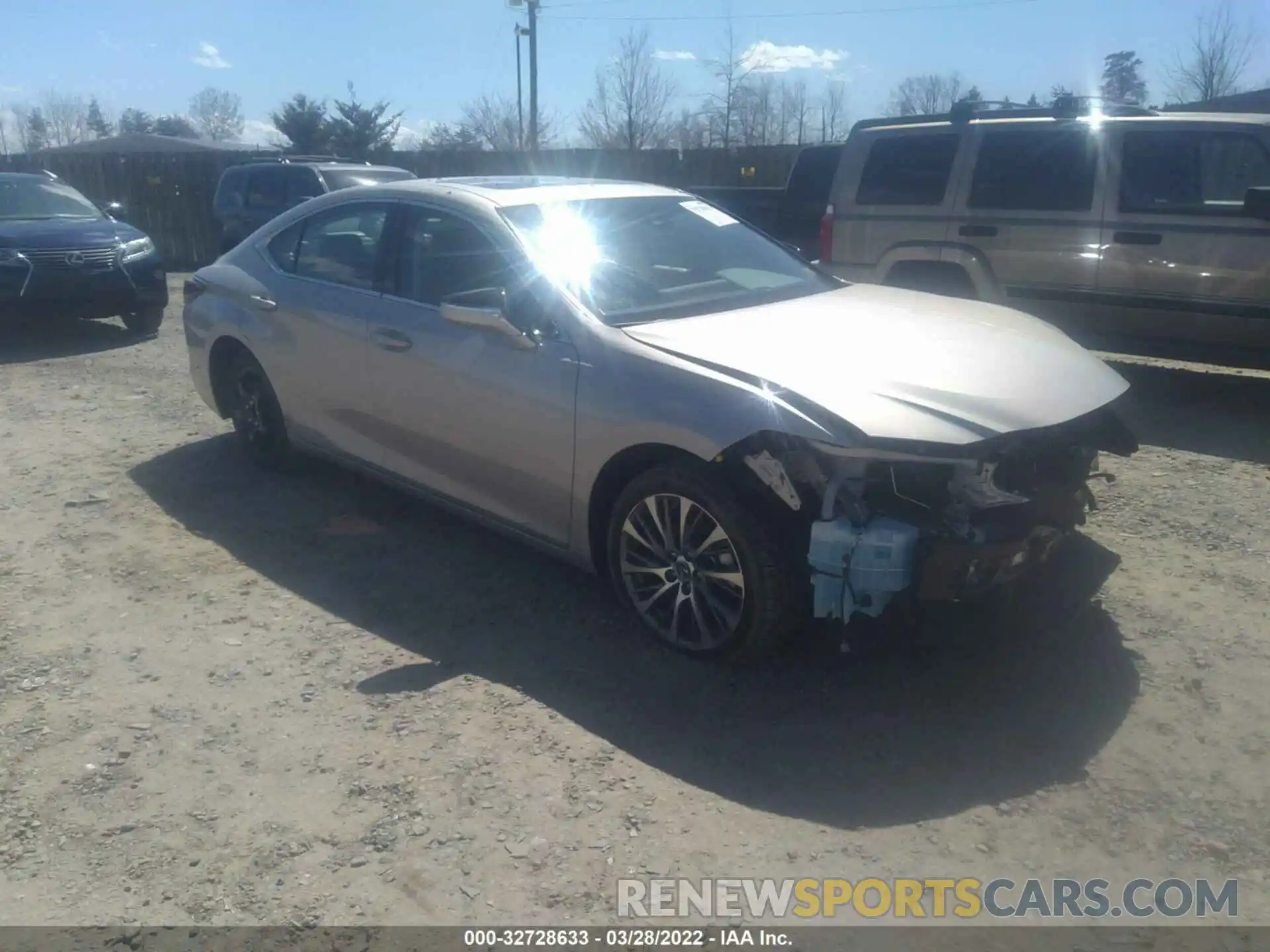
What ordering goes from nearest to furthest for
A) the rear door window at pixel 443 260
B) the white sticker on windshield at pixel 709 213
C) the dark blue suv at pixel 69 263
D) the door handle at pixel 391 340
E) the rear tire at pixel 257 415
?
the rear door window at pixel 443 260 < the door handle at pixel 391 340 < the white sticker on windshield at pixel 709 213 < the rear tire at pixel 257 415 < the dark blue suv at pixel 69 263

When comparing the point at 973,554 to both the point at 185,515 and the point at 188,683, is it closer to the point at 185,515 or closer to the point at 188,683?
the point at 188,683

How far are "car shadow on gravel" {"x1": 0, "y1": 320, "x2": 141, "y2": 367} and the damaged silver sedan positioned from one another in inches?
219

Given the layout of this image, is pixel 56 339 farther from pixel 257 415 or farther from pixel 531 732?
pixel 531 732

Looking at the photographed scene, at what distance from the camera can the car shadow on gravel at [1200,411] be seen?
21.8 feet

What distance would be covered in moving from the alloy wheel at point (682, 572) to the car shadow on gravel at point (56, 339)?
799cm

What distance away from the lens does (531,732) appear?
362cm

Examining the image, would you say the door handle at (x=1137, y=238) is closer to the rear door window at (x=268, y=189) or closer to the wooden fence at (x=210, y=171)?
the rear door window at (x=268, y=189)

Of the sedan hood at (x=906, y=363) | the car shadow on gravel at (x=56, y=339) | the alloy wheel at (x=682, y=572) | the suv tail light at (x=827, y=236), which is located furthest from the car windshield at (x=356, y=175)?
the alloy wheel at (x=682, y=572)

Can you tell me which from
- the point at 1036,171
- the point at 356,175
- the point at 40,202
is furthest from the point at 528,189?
the point at 356,175

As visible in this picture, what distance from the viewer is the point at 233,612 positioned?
4.54m

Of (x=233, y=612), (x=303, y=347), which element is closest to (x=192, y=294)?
(x=303, y=347)

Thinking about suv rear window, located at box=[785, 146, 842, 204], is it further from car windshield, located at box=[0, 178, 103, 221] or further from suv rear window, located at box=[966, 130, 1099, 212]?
car windshield, located at box=[0, 178, 103, 221]

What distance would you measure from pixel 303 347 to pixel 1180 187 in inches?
225

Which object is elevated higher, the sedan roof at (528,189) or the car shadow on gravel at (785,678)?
the sedan roof at (528,189)
